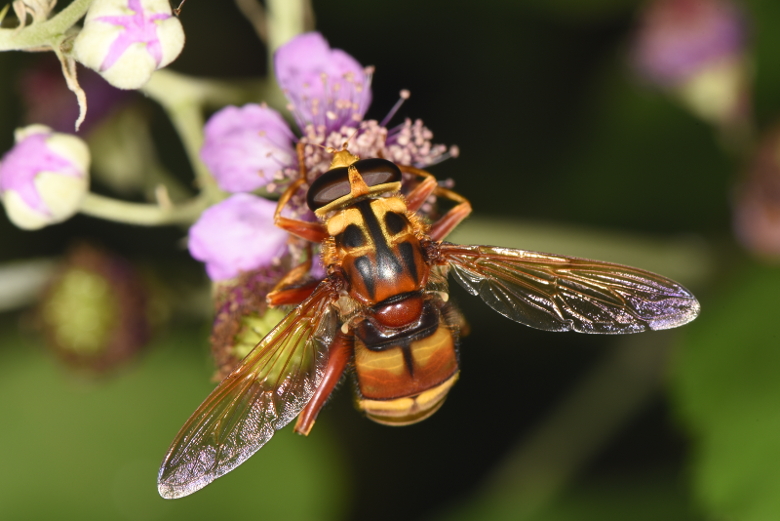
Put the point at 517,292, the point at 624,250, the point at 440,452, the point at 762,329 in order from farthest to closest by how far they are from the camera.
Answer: the point at 440,452 < the point at 624,250 < the point at 762,329 < the point at 517,292

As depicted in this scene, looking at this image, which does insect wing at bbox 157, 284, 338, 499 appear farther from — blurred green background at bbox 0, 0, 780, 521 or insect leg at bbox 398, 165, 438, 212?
blurred green background at bbox 0, 0, 780, 521

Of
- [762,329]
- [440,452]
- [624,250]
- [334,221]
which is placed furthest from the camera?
[440,452]

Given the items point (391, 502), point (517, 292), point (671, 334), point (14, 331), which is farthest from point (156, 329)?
point (671, 334)

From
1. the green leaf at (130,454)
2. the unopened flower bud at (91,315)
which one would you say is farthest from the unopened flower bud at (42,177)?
the green leaf at (130,454)

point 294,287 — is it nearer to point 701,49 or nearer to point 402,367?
point 402,367

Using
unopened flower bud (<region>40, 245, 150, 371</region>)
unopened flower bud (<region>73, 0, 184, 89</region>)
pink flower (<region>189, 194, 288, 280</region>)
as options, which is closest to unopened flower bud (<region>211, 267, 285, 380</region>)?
pink flower (<region>189, 194, 288, 280</region>)

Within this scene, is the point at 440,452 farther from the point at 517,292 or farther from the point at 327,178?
the point at 327,178

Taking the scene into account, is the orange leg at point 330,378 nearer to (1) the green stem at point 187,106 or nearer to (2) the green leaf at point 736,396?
(1) the green stem at point 187,106
